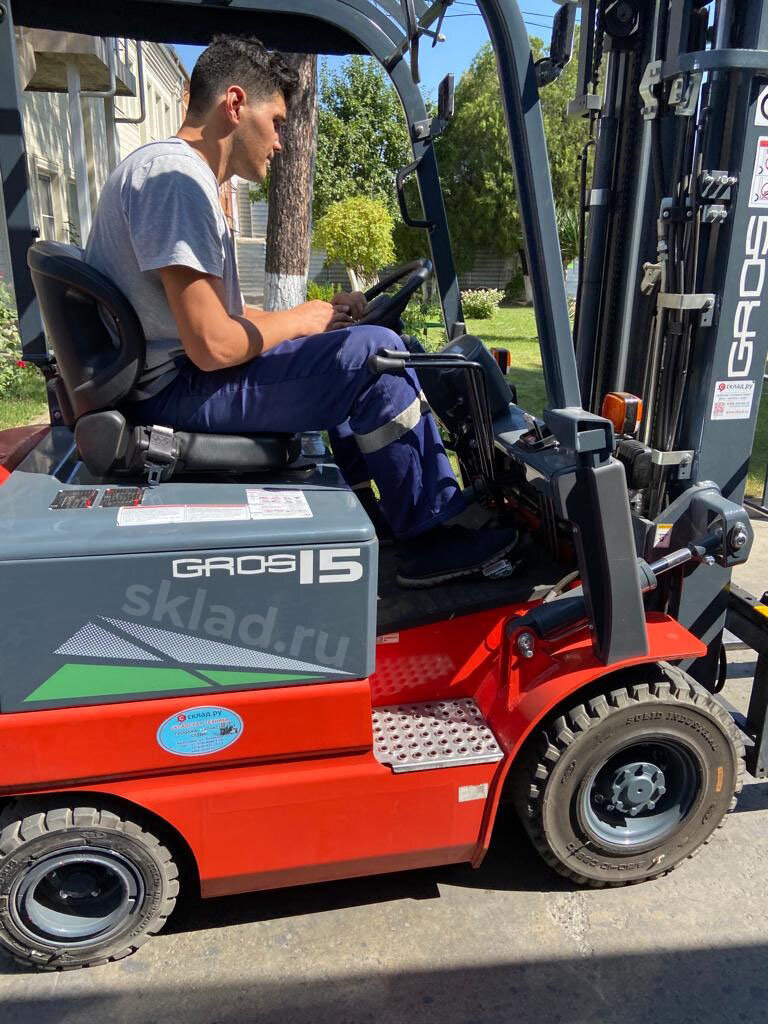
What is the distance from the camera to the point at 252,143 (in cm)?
240

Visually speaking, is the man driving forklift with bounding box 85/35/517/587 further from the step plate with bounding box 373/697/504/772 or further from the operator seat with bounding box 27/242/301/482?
the step plate with bounding box 373/697/504/772

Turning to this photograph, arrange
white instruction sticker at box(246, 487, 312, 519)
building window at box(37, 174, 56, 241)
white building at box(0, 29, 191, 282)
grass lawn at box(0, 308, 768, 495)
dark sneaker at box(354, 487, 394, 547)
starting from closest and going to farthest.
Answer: white instruction sticker at box(246, 487, 312, 519)
dark sneaker at box(354, 487, 394, 547)
white building at box(0, 29, 191, 282)
grass lawn at box(0, 308, 768, 495)
building window at box(37, 174, 56, 241)

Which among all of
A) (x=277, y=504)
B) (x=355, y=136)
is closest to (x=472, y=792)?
(x=277, y=504)

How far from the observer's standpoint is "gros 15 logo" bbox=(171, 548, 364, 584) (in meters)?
1.96

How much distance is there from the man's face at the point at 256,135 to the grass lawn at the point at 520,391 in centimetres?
108

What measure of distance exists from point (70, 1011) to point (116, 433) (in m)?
1.51

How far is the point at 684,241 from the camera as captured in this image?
244 cm

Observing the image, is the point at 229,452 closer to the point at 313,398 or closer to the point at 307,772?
the point at 313,398

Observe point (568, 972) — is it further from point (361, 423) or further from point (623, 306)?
point (623, 306)

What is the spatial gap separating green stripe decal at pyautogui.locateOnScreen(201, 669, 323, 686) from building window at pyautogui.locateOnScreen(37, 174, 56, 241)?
11372 millimetres

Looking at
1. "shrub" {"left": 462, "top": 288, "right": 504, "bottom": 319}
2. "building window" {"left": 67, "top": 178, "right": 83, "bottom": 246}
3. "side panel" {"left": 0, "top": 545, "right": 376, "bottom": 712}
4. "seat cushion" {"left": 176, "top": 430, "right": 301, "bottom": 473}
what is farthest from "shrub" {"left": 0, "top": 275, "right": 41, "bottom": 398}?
"shrub" {"left": 462, "top": 288, "right": 504, "bottom": 319}

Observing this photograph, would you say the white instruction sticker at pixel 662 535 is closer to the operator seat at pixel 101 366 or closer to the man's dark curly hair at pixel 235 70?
the operator seat at pixel 101 366

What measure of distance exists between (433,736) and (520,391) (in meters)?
8.70

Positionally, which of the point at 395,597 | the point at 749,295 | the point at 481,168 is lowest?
the point at 395,597
